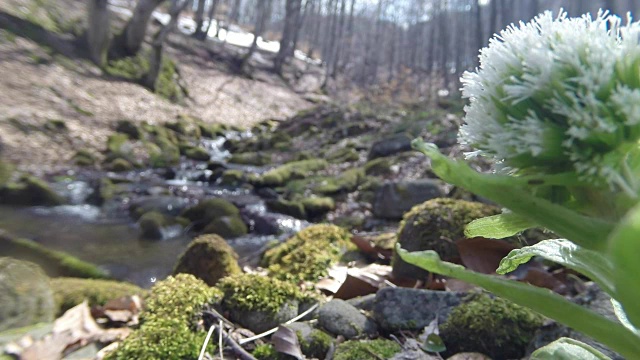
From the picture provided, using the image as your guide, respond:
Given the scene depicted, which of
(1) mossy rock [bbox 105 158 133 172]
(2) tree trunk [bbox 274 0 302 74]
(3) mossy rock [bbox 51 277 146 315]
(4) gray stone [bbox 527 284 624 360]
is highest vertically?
(2) tree trunk [bbox 274 0 302 74]

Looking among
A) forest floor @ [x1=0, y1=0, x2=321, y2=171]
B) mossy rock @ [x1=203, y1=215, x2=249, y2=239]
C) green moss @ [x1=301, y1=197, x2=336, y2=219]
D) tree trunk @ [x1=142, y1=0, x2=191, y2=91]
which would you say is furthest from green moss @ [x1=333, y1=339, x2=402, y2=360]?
tree trunk @ [x1=142, y1=0, x2=191, y2=91]

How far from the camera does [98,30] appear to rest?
17422 millimetres

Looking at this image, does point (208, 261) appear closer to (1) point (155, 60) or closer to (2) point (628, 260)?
(2) point (628, 260)

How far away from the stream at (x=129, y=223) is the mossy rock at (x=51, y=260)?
3.28 feet

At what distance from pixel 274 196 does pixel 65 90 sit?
8489mm

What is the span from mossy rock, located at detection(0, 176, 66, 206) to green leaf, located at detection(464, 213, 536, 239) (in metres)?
9.74

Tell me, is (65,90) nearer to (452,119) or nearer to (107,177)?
(107,177)

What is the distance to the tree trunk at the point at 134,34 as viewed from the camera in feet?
62.3

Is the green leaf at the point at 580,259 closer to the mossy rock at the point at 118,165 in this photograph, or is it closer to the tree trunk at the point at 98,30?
the mossy rock at the point at 118,165

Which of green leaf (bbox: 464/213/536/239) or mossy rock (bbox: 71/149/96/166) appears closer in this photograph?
green leaf (bbox: 464/213/536/239)

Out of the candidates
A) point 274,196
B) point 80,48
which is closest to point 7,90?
point 80,48

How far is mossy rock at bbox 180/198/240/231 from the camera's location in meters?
8.60

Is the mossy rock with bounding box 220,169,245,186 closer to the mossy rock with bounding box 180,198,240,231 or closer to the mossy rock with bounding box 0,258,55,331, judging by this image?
the mossy rock with bounding box 180,198,240,231

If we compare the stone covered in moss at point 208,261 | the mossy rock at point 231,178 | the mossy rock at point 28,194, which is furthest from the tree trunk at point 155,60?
the stone covered in moss at point 208,261
